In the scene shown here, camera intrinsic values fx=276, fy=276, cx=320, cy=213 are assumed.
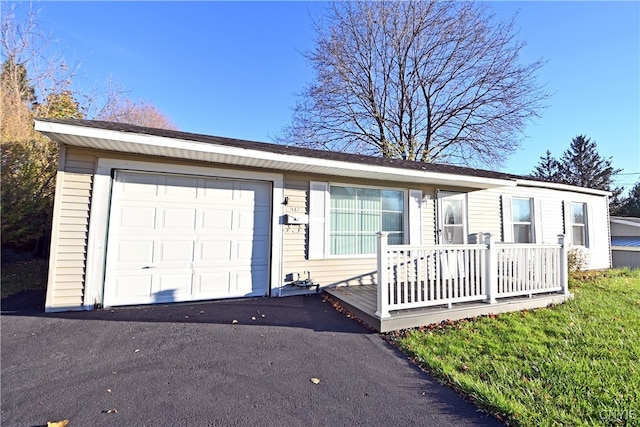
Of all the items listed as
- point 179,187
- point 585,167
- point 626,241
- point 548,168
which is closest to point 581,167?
point 585,167

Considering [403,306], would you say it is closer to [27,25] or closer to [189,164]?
[189,164]

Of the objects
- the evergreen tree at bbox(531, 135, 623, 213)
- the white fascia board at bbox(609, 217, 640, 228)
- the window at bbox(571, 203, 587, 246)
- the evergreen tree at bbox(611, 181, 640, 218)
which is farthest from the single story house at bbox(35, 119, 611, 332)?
the evergreen tree at bbox(531, 135, 623, 213)

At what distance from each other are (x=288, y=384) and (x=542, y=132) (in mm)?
14851

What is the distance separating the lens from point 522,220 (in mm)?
8102

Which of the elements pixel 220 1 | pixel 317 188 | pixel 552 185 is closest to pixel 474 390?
pixel 317 188

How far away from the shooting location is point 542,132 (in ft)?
39.8

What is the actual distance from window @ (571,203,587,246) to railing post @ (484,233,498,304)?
7.01 metres

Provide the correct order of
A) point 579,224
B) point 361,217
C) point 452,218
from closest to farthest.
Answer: point 361,217 → point 452,218 → point 579,224

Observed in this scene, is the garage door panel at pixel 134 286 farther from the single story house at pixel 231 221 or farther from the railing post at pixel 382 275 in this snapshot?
the railing post at pixel 382 275

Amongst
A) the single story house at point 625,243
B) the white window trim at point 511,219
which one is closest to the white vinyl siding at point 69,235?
the white window trim at point 511,219

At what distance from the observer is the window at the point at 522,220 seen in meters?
8.00

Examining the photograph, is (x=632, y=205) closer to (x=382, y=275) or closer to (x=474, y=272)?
(x=474, y=272)

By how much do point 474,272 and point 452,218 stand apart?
2.77 meters

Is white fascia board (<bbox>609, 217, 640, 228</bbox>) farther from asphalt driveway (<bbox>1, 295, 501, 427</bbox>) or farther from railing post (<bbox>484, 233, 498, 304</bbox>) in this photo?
asphalt driveway (<bbox>1, 295, 501, 427</bbox>)
